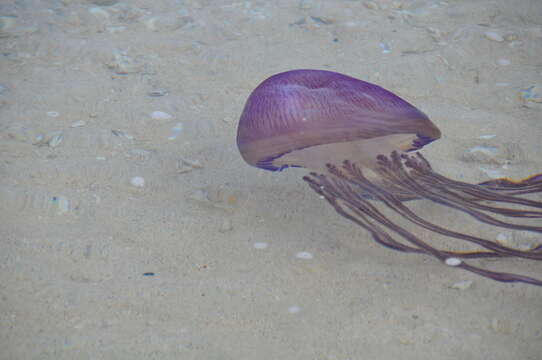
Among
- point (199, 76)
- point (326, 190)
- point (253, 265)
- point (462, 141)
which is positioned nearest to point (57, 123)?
point (199, 76)

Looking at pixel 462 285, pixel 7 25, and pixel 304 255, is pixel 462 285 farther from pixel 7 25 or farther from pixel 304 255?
pixel 7 25

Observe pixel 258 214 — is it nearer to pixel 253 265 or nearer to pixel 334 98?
pixel 253 265

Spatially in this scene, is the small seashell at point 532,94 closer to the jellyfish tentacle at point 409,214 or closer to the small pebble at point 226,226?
the jellyfish tentacle at point 409,214

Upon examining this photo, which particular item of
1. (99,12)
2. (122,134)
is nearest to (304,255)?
(122,134)

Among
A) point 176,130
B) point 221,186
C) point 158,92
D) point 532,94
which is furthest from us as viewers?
point 158,92

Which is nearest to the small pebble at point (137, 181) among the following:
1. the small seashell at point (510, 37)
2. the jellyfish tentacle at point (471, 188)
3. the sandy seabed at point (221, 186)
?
the sandy seabed at point (221, 186)
